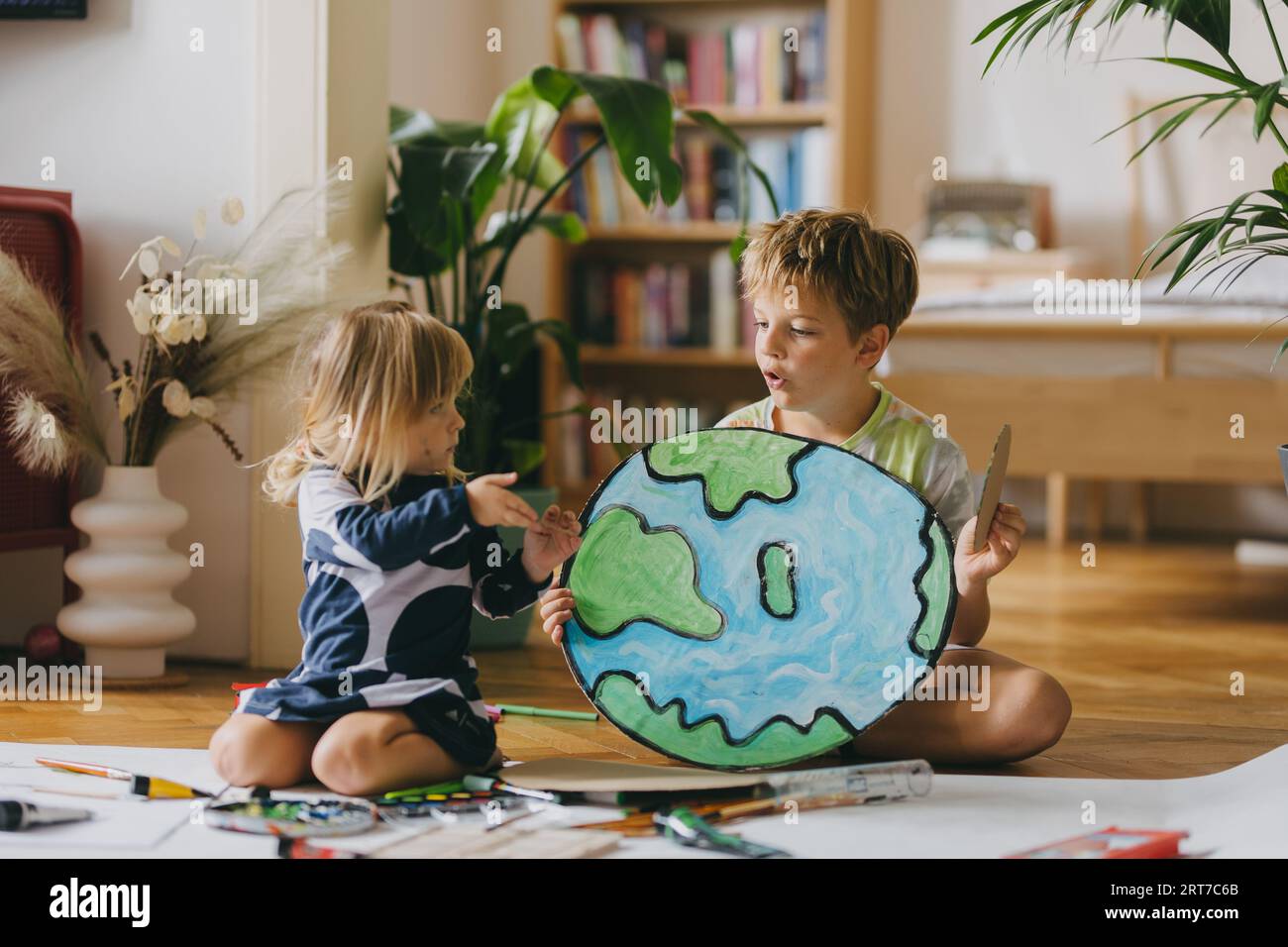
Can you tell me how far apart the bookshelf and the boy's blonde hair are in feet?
7.65

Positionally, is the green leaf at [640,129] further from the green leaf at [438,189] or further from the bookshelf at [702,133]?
the bookshelf at [702,133]

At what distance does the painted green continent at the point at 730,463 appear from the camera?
1467 millimetres

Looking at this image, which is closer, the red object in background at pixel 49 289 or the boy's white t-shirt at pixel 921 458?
the boy's white t-shirt at pixel 921 458

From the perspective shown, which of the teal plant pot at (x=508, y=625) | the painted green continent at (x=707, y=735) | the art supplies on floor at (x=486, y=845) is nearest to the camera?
the art supplies on floor at (x=486, y=845)

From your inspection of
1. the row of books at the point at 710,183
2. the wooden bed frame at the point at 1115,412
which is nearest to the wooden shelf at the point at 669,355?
the row of books at the point at 710,183

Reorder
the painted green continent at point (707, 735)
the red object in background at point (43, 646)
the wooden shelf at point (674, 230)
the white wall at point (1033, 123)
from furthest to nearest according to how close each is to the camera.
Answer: the wooden shelf at point (674, 230) < the white wall at point (1033, 123) < the red object in background at point (43, 646) < the painted green continent at point (707, 735)

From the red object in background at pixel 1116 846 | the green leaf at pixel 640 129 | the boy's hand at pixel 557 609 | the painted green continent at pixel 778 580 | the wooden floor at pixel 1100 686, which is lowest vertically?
the wooden floor at pixel 1100 686

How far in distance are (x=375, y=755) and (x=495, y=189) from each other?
114 centimetres

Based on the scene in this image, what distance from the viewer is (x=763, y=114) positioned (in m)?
3.96

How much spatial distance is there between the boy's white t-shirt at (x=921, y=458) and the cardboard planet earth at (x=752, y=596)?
0.09 meters

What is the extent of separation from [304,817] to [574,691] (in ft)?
2.43

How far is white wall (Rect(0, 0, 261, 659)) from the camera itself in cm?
200

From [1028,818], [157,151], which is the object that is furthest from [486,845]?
[157,151]
